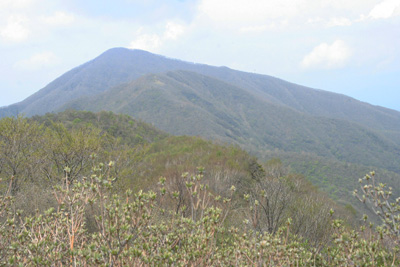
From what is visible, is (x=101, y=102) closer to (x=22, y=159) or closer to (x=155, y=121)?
(x=155, y=121)

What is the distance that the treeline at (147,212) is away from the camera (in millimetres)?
2432

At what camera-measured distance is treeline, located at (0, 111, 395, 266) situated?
243 centimetres

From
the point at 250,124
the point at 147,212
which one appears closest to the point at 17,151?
Answer: the point at 147,212

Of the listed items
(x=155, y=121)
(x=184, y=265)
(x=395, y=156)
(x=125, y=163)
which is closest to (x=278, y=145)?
(x=395, y=156)

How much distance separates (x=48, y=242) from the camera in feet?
8.52

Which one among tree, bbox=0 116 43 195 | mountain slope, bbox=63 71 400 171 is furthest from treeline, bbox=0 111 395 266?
mountain slope, bbox=63 71 400 171

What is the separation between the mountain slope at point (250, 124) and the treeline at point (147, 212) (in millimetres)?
83197

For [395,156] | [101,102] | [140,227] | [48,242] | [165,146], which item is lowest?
[395,156]

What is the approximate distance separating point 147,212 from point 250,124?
154 metres

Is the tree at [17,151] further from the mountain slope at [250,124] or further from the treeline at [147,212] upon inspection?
the mountain slope at [250,124]

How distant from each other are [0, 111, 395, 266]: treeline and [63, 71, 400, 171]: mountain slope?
83.2 metres

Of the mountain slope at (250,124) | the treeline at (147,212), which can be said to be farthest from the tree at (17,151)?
A: the mountain slope at (250,124)

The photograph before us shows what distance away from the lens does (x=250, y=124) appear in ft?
503

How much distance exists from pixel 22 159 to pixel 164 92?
128 m
